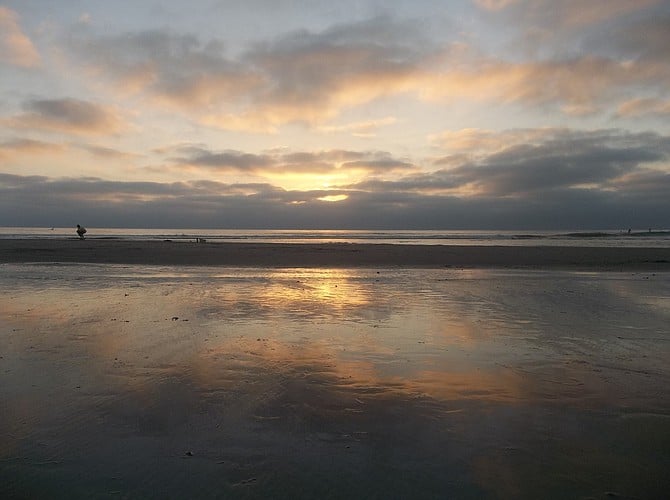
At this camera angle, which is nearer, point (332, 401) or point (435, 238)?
point (332, 401)

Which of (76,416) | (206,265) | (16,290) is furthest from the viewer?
(206,265)

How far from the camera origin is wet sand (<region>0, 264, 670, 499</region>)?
389cm

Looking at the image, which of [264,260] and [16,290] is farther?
[264,260]

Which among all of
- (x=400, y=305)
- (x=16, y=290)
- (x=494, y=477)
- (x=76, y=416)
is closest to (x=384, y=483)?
(x=494, y=477)

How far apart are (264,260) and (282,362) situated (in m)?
22.5

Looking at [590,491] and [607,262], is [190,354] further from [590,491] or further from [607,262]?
Answer: [607,262]

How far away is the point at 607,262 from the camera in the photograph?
28.3 m

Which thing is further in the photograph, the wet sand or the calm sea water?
the calm sea water

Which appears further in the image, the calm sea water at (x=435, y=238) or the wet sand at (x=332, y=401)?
the calm sea water at (x=435, y=238)

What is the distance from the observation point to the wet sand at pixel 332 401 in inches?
153

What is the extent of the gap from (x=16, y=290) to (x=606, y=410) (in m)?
16.8

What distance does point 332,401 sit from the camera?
5582 millimetres

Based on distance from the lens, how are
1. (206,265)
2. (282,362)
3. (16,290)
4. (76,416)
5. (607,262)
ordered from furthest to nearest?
(607,262) < (206,265) < (16,290) < (282,362) < (76,416)

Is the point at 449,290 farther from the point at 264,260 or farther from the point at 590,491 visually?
the point at 264,260
